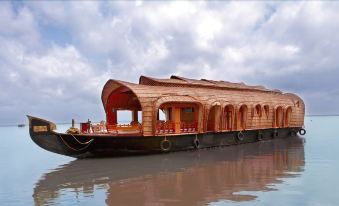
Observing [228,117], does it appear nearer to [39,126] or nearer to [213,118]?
[213,118]

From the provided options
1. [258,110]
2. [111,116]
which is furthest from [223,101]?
[111,116]

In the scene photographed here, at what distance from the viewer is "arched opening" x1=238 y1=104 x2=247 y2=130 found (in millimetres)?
17611

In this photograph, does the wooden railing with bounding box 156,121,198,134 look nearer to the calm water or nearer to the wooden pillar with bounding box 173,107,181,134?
the wooden pillar with bounding box 173,107,181,134

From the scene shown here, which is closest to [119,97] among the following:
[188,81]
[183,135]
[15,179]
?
[188,81]

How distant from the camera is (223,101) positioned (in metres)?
16.3

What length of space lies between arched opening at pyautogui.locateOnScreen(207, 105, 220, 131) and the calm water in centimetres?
193

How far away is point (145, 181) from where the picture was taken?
30.2 ft

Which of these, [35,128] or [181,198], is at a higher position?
[35,128]

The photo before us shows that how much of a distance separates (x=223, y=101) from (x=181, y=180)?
7.76 metres

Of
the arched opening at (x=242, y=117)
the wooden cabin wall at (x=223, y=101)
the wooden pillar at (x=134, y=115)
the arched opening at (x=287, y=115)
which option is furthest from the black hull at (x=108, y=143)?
the arched opening at (x=287, y=115)

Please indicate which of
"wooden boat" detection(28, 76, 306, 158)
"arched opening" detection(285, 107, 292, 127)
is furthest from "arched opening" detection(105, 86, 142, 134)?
"arched opening" detection(285, 107, 292, 127)

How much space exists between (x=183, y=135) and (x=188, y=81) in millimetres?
3609

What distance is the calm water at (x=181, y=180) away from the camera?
285 inches

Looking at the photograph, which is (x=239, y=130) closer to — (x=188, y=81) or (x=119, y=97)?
(x=188, y=81)
